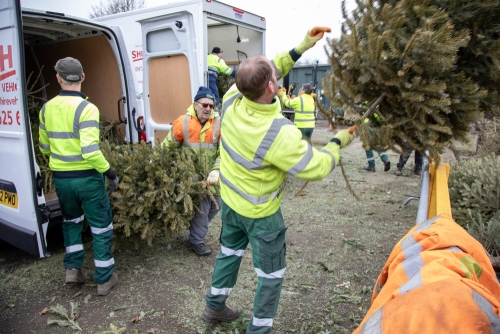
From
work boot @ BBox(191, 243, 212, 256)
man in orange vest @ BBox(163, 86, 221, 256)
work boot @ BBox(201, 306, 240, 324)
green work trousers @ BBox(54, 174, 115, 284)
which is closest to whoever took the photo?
work boot @ BBox(201, 306, 240, 324)

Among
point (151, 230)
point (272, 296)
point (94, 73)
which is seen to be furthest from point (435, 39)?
point (94, 73)

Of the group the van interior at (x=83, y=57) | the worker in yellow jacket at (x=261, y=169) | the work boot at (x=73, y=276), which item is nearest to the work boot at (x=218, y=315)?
the worker in yellow jacket at (x=261, y=169)

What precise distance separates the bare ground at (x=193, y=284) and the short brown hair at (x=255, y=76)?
1168mm

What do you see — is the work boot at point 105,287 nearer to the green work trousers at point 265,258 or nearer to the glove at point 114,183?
the glove at point 114,183

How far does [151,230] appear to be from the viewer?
3.62m

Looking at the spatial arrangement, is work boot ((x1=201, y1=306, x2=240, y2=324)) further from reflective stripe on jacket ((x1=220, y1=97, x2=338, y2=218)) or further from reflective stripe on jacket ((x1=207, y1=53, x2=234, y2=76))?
reflective stripe on jacket ((x1=207, y1=53, x2=234, y2=76))

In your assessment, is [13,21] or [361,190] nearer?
[13,21]

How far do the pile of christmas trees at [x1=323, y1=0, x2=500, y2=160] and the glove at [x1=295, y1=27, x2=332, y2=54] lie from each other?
0.44 m

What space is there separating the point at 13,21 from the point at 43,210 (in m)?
1.53

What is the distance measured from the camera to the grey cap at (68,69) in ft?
10.3

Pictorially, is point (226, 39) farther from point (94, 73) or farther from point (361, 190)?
point (361, 190)

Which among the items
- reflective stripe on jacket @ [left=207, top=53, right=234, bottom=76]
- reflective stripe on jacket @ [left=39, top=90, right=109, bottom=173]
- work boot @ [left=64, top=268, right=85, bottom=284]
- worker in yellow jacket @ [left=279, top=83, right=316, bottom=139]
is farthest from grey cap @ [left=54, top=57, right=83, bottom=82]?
worker in yellow jacket @ [left=279, top=83, right=316, bottom=139]

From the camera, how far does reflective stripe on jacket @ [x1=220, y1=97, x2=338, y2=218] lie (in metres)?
2.18

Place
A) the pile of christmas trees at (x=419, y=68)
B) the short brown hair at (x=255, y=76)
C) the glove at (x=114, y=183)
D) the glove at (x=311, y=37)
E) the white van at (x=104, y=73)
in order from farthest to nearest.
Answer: the glove at (x=114, y=183) < the white van at (x=104, y=73) < the glove at (x=311, y=37) < the short brown hair at (x=255, y=76) < the pile of christmas trees at (x=419, y=68)
